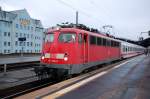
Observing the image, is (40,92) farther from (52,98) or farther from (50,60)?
(50,60)

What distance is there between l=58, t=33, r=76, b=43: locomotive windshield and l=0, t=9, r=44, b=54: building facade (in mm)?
54034

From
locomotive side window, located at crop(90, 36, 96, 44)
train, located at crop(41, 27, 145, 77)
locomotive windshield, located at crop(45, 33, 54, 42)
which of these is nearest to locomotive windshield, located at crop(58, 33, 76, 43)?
train, located at crop(41, 27, 145, 77)

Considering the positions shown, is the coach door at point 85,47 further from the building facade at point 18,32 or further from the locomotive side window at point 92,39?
the building facade at point 18,32

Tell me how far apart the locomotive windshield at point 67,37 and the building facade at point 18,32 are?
54034 mm

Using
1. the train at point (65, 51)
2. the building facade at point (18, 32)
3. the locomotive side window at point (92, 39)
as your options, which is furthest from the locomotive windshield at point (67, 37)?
the building facade at point (18, 32)

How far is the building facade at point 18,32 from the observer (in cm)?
7419

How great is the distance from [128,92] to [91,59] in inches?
273

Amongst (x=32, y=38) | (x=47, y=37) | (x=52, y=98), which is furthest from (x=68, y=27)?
(x=32, y=38)

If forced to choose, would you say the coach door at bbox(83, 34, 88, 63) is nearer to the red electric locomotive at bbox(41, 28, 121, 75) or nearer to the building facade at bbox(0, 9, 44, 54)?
the red electric locomotive at bbox(41, 28, 121, 75)

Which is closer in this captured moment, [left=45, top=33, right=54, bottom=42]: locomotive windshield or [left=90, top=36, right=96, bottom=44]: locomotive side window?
[left=45, top=33, right=54, bottom=42]: locomotive windshield

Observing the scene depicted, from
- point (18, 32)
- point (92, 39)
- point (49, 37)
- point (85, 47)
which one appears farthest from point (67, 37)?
point (18, 32)

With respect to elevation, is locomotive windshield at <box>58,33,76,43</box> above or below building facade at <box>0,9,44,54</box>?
below

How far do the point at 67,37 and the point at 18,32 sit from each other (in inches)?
2672

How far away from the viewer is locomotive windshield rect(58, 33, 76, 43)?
1462cm
